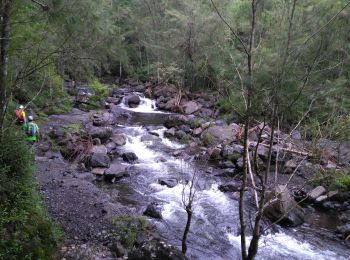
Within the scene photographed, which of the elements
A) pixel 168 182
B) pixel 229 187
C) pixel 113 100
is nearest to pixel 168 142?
pixel 168 182

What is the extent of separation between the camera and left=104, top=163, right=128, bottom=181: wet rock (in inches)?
485

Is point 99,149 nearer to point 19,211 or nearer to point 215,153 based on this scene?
point 215,153

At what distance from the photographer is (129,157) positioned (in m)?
14.6

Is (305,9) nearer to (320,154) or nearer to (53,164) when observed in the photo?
(320,154)

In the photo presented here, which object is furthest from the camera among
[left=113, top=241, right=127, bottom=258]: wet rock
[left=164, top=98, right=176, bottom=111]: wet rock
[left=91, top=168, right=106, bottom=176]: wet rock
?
[left=164, top=98, right=176, bottom=111]: wet rock

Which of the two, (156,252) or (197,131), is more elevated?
(197,131)

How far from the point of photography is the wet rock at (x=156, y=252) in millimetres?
6324

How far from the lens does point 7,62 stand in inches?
228

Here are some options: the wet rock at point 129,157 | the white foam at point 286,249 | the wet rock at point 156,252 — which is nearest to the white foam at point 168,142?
the wet rock at point 129,157

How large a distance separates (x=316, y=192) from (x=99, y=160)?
8.02 meters

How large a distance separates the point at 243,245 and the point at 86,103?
20.4 meters

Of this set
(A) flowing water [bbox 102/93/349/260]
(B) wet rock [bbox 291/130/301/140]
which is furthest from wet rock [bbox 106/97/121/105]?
(B) wet rock [bbox 291/130/301/140]

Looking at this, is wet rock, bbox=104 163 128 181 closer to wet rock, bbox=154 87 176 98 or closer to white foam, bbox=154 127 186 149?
white foam, bbox=154 127 186 149

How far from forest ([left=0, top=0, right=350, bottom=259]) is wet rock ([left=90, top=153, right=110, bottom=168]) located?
4 cm
